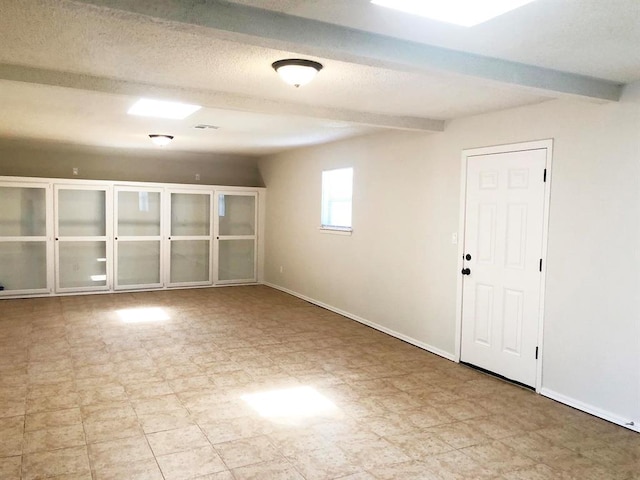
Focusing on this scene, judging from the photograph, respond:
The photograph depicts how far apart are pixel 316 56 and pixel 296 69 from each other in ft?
1.73

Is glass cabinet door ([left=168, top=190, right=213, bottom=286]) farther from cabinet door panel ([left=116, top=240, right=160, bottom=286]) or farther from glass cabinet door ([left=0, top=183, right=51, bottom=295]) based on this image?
glass cabinet door ([left=0, top=183, right=51, bottom=295])

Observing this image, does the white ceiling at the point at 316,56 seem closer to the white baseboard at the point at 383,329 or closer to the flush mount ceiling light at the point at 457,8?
the flush mount ceiling light at the point at 457,8

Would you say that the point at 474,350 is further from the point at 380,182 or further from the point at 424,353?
the point at 380,182

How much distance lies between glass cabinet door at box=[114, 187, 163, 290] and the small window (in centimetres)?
287

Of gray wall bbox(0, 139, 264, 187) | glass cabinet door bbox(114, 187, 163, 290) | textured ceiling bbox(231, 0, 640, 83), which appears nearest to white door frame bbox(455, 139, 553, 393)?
textured ceiling bbox(231, 0, 640, 83)

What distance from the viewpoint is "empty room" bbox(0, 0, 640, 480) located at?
8.09 feet

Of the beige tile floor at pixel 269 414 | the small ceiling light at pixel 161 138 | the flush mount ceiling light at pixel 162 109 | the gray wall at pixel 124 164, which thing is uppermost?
the flush mount ceiling light at pixel 162 109

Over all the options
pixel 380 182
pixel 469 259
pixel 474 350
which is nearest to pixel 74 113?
pixel 380 182

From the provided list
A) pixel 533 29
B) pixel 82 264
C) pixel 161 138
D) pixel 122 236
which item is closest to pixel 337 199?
pixel 161 138

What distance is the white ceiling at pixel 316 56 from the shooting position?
2113 mm

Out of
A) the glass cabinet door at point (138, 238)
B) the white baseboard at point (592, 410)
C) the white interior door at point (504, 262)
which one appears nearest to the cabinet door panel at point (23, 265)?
the glass cabinet door at point (138, 238)

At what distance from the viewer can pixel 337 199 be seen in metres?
6.81

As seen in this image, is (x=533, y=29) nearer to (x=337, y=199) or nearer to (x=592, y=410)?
(x=592, y=410)

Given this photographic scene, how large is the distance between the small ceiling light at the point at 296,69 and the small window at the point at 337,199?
3384 mm
